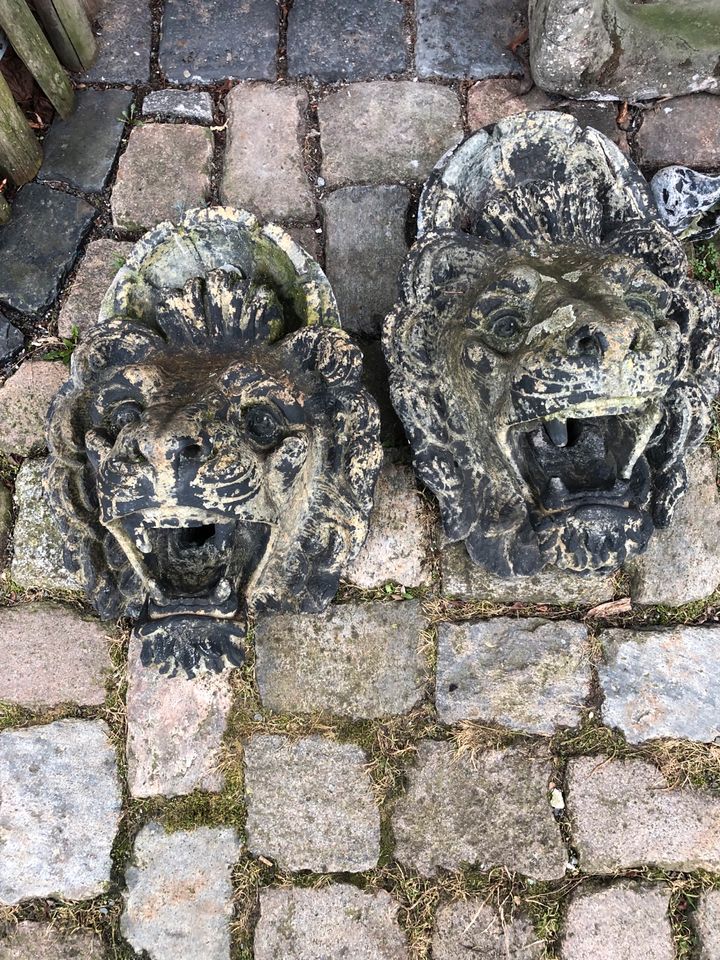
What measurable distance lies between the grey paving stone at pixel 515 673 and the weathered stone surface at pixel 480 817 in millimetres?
114

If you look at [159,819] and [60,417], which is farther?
[159,819]

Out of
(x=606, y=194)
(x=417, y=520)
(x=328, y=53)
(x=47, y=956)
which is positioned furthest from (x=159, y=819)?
(x=328, y=53)

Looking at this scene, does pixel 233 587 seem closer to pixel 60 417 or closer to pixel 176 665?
pixel 176 665

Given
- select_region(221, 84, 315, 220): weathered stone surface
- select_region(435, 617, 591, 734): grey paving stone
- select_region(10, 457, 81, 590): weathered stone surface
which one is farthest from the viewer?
select_region(221, 84, 315, 220): weathered stone surface

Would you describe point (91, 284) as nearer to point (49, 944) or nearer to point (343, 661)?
point (343, 661)

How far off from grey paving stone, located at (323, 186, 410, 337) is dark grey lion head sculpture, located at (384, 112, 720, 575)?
31cm

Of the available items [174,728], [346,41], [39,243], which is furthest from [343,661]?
[346,41]

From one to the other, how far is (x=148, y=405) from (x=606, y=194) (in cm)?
128

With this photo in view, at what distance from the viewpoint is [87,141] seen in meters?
2.48

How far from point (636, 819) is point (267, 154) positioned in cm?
230

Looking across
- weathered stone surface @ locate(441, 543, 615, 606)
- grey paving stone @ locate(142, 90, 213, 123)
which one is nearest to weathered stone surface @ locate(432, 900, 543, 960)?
weathered stone surface @ locate(441, 543, 615, 606)

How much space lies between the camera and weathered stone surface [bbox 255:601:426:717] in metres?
2.08

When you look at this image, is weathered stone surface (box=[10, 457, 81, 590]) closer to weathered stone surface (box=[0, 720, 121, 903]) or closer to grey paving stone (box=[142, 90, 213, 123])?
weathered stone surface (box=[0, 720, 121, 903])

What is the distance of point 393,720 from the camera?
2064mm
